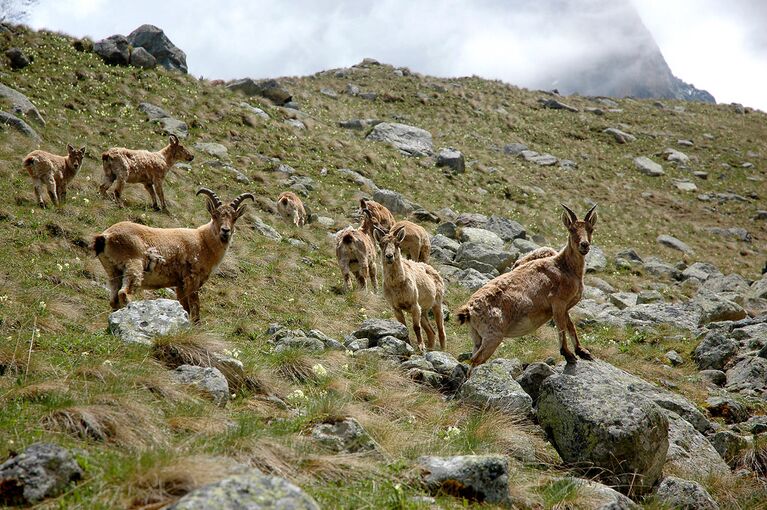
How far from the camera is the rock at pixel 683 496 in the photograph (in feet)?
22.8

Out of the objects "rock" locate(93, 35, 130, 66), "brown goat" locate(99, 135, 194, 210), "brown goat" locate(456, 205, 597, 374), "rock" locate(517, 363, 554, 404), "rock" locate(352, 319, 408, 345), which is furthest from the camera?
"rock" locate(93, 35, 130, 66)

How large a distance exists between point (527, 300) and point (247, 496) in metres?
6.97

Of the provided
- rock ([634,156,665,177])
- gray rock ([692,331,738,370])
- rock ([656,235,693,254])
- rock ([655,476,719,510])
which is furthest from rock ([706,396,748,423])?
rock ([634,156,665,177])

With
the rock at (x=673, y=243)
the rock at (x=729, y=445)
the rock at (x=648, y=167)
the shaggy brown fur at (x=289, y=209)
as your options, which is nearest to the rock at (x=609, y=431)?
the rock at (x=729, y=445)

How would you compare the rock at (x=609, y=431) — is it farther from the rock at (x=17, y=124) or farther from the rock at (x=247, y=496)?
the rock at (x=17, y=124)

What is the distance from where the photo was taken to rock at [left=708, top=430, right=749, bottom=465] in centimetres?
920

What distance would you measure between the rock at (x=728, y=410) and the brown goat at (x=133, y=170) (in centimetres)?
1498

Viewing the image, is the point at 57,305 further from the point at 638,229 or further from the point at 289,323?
the point at 638,229

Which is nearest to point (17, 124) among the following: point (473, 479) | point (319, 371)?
point (319, 371)

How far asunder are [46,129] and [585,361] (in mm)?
19801

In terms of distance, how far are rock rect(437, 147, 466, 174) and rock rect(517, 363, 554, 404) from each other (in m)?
26.4

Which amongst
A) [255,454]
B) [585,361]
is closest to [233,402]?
[255,454]

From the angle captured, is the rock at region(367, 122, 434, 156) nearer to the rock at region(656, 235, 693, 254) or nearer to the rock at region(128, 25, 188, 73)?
the rock at region(128, 25, 188, 73)

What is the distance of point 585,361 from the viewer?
8.70 metres
